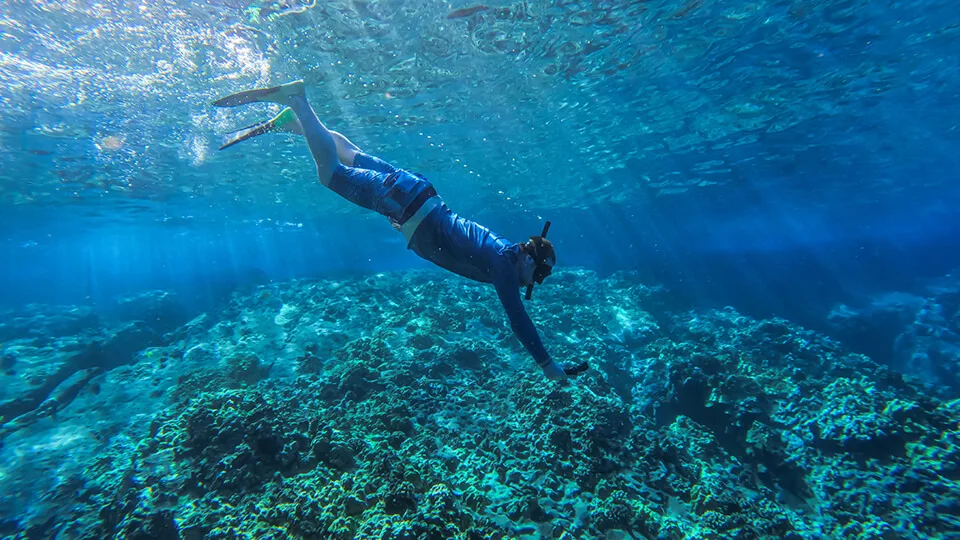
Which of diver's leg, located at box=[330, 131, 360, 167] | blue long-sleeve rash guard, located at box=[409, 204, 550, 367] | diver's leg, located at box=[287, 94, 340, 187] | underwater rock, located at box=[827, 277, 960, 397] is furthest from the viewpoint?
underwater rock, located at box=[827, 277, 960, 397]

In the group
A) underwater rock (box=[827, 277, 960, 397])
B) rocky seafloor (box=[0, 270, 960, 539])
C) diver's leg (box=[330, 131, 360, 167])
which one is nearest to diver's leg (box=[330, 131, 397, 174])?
diver's leg (box=[330, 131, 360, 167])

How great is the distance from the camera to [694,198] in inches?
1409

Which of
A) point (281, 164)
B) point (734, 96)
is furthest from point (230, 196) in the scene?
point (734, 96)

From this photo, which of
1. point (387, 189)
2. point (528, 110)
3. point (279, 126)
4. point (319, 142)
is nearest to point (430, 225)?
point (387, 189)

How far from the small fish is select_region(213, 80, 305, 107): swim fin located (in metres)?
6.50

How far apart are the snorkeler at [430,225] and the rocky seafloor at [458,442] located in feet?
7.19

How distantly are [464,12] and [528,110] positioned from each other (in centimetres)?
733

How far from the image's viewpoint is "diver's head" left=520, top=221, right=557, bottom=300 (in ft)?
14.0

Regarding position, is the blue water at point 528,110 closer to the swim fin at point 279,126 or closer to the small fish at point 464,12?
the small fish at point 464,12

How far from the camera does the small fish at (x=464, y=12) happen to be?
978 cm

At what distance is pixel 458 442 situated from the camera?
6.02 metres

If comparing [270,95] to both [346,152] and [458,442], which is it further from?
[458,442]

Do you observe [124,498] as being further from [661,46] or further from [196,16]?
[661,46]

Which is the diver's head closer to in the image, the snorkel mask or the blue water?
the snorkel mask
